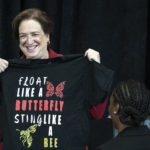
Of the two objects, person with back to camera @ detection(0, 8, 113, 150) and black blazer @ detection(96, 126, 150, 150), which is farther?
person with back to camera @ detection(0, 8, 113, 150)

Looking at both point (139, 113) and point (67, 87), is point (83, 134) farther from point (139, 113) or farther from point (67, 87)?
point (139, 113)

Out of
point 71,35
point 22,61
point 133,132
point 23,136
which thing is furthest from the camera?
point 71,35

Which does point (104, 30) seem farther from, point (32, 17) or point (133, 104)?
point (133, 104)

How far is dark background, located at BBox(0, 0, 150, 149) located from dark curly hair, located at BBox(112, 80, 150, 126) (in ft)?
4.55

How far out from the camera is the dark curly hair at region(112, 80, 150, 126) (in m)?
1.10

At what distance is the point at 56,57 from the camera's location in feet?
5.44

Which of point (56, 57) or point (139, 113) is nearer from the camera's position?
point (139, 113)

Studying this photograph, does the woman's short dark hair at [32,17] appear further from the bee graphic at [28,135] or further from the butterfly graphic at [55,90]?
the bee graphic at [28,135]

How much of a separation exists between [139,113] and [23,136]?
0.69m

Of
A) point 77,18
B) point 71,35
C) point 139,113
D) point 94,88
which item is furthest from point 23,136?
point 77,18

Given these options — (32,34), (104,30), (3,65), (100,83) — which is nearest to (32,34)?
(32,34)

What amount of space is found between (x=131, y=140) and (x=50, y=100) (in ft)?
2.09

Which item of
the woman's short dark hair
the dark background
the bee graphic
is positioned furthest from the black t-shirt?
the dark background

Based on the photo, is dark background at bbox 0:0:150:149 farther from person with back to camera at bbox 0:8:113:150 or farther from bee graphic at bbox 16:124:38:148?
bee graphic at bbox 16:124:38:148
